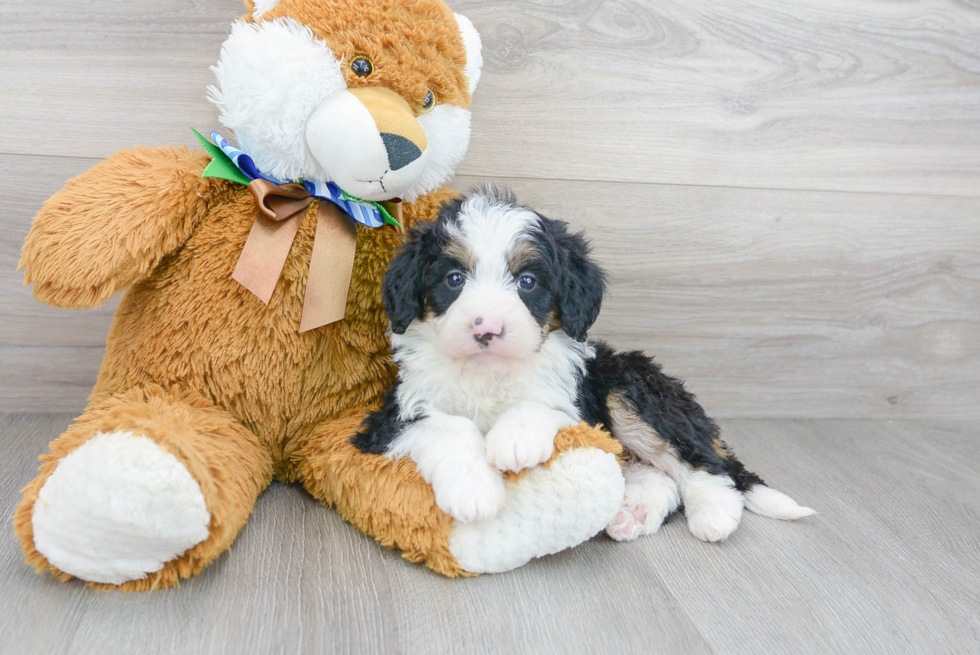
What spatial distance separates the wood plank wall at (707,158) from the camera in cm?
170

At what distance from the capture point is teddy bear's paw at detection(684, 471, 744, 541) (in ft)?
4.74

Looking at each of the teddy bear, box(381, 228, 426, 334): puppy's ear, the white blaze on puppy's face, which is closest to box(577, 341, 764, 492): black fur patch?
the teddy bear

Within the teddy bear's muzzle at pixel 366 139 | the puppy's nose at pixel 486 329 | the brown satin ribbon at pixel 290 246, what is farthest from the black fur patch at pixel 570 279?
the brown satin ribbon at pixel 290 246

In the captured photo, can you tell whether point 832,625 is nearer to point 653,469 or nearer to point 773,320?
point 653,469

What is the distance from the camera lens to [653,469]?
5.07 feet

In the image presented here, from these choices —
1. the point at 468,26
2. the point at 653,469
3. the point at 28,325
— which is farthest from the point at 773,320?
the point at 28,325

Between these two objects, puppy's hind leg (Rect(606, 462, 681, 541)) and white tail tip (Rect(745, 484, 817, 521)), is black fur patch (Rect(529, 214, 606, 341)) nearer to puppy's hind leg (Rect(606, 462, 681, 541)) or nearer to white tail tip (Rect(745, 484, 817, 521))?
puppy's hind leg (Rect(606, 462, 681, 541))

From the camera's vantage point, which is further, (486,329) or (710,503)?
(710,503)

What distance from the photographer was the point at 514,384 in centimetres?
139

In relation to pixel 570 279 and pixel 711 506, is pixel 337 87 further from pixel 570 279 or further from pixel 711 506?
pixel 711 506

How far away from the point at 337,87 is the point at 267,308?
0.44m

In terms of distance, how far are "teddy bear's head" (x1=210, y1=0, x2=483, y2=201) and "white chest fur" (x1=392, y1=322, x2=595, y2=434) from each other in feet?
1.06

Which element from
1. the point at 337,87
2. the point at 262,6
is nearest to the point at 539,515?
the point at 337,87

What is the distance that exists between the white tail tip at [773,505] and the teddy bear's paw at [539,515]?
493mm
